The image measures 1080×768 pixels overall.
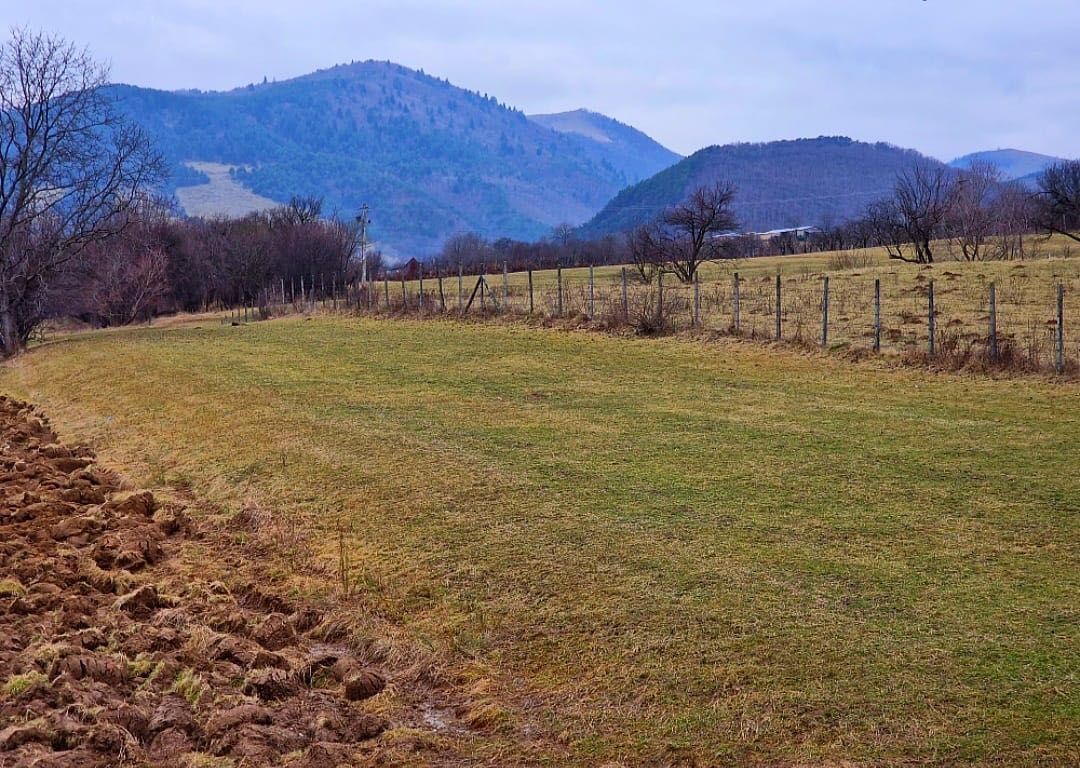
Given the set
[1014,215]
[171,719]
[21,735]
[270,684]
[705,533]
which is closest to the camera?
[21,735]

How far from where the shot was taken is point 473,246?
150000mm

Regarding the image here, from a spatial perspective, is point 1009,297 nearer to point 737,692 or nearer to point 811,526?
point 811,526

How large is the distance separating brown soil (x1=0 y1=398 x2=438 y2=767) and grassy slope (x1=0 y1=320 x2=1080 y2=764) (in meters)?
0.90

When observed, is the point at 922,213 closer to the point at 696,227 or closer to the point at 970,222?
the point at 970,222

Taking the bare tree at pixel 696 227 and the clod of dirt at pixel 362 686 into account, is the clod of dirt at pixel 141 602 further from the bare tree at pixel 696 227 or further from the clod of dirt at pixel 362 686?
the bare tree at pixel 696 227

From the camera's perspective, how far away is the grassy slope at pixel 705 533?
5941 mm

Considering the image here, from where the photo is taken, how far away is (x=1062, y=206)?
6625 centimetres

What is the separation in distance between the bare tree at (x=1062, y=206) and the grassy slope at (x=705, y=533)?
178 feet

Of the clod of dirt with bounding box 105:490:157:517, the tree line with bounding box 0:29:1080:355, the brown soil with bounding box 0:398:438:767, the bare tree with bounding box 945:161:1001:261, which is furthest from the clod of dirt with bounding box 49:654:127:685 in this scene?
the bare tree with bounding box 945:161:1001:261

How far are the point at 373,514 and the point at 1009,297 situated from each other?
26504 millimetres

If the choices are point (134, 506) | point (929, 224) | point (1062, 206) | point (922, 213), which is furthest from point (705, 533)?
point (1062, 206)

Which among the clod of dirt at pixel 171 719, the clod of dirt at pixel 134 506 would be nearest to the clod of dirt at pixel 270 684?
the clod of dirt at pixel 171 719

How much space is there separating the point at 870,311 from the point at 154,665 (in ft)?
83.7

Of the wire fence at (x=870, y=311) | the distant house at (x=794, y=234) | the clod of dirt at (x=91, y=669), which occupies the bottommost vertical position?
the clod of dirt at (x=91, y=669)
